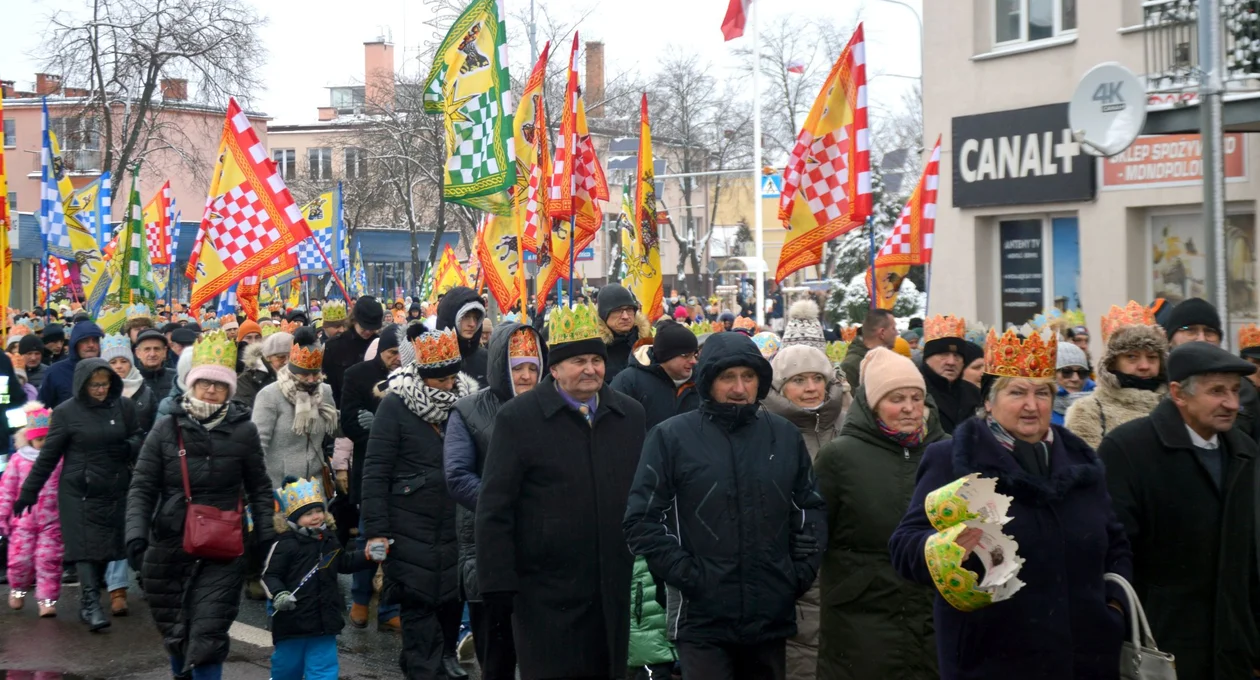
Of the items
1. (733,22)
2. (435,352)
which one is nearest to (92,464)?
→ (435,352)

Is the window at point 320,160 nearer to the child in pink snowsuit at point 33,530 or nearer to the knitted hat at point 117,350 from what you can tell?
the knitted hat at point 117,350

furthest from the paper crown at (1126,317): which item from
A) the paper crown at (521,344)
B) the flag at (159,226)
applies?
the flag at (159,226)

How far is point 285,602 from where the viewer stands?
7.13 m

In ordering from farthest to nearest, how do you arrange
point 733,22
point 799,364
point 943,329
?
point 733,22
point 943,329
point 799,364

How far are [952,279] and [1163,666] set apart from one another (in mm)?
14515

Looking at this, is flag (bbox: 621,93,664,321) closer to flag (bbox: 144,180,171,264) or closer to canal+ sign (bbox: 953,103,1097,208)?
canal+ sign (bbox: 953,103,1097,208)

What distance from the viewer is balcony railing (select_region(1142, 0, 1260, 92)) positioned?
499 inches

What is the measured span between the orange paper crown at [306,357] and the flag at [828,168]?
4365 mm

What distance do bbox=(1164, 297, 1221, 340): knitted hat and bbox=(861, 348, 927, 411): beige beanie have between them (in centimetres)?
269

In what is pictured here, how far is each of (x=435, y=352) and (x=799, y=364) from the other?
2.00 m

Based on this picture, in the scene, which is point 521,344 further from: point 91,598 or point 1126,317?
point 91,598

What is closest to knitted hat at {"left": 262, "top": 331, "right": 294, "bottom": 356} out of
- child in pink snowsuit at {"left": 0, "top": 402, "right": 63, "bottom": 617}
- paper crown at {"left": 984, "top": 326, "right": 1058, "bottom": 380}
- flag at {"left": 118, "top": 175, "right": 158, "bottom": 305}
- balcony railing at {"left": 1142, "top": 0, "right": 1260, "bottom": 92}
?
child in pink snowsuit at {"left": 0, "top": 402, "right": 63, "bottom": 617}

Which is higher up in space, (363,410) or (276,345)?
(276,345)

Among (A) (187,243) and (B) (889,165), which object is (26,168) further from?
(B) (889,165)
